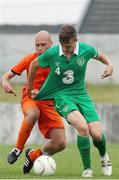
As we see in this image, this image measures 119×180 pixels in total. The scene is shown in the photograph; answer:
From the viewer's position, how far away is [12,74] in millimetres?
14602

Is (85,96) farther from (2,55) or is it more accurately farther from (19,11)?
(19,11)

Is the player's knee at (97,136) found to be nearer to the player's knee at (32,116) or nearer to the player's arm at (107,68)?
the player's arm at (107,68)

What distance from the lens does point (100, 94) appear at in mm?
35406

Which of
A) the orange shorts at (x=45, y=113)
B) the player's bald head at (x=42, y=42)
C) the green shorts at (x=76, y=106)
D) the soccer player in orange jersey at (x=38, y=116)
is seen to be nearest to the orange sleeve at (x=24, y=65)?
the soccer player in orange jersey at (x=38, y=116)

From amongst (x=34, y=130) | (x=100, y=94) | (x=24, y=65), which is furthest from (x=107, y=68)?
(x=100, y=94)

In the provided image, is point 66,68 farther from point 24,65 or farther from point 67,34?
point 24,65

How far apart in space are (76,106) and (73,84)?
11.9 inches

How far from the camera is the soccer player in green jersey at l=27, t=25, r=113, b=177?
13.3 meters

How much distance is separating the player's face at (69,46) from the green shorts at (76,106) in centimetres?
62

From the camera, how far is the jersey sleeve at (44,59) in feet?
44.5

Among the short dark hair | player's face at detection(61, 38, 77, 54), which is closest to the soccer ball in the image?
player's face at detection(61, 38, 77, 54)

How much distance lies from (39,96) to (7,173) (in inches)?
44.5

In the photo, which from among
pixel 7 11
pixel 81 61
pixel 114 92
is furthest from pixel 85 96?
pixel 7 11

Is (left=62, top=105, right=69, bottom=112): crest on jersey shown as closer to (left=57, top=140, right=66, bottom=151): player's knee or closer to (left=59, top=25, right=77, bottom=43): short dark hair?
(left=59, top=25, right=77, bottom=43): short dark hair
